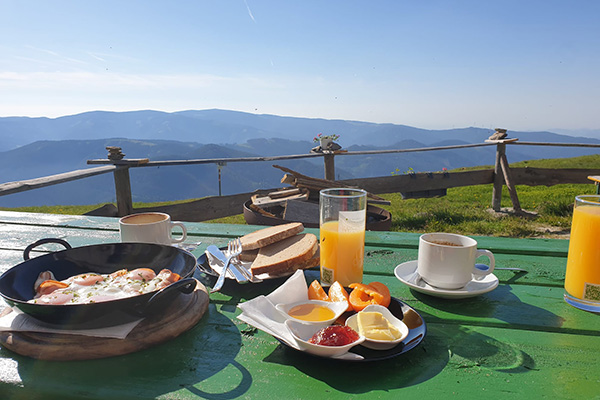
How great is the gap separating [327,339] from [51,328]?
666 mm

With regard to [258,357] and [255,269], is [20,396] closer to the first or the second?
[258,357]

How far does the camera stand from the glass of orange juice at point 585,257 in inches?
45.0

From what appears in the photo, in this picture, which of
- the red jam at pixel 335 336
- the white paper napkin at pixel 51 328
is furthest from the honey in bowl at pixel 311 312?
the white paper napkin at pixel 51 328

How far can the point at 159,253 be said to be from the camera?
4.18 ft

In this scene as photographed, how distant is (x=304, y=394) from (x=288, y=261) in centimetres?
61

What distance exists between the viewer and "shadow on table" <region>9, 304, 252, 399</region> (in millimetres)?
808

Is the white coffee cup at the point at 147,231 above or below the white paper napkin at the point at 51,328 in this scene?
above

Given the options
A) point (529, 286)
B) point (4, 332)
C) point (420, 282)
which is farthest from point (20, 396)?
point (529, 286)

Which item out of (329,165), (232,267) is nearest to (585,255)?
(232,267)

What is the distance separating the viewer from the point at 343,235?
51.4 inches

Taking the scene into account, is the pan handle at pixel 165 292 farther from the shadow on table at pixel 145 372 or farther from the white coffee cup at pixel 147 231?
the white coffee cup at pixel 147 231

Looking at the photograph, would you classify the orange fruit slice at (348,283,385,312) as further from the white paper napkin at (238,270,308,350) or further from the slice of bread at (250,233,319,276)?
the slice of bread at (250,233,319,276)

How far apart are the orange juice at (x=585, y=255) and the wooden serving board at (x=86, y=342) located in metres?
1.15

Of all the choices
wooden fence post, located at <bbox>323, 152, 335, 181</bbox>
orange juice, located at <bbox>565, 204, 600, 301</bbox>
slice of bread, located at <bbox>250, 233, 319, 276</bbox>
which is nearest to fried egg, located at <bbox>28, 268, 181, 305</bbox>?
slice of bread, located at <bbox>250, 233, 319, 276</bbox>
